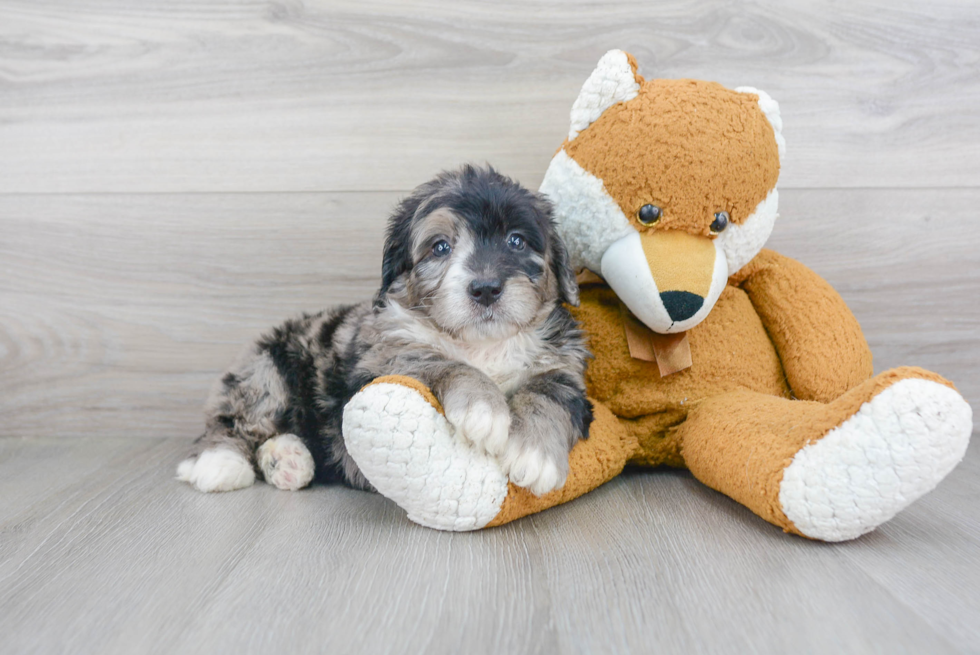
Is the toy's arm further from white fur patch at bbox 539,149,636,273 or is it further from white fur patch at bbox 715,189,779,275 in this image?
white fur patch at bbox 539,149,636,273

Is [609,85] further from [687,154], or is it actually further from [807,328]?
→ [807,328]

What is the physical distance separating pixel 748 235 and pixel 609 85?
1.87 feet

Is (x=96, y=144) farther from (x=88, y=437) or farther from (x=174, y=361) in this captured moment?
(x=88, y=437)

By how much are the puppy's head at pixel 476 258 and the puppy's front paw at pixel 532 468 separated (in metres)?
0.32

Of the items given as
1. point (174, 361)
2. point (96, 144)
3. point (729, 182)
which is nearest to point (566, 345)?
point (729, 182)

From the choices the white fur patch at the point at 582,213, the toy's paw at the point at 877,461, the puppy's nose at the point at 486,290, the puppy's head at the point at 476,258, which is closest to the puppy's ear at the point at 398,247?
the puppy's head at the point at 476,258

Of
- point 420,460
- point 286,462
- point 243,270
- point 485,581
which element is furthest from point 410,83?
point 485,581

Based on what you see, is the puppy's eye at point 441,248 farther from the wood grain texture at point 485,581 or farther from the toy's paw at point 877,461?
the toy's paw at point 877,461

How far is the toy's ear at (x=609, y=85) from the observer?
180 centimetres

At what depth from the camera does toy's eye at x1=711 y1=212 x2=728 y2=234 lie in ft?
5.72

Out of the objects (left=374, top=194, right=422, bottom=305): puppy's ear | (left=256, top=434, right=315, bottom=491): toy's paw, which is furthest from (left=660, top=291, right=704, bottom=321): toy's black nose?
(left=256, top=434, right=315, bottom=491): toy's paw

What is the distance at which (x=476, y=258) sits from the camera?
1677 millimetres

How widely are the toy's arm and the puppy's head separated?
0.64 meters

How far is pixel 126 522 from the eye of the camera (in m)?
1.74
